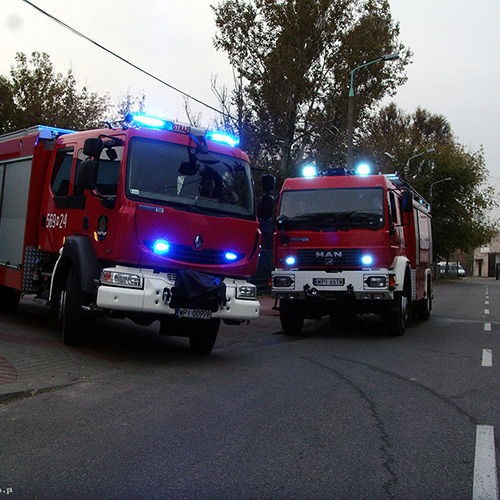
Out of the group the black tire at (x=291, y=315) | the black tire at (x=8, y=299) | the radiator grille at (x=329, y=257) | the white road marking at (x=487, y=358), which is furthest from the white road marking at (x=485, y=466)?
the black tire at (x=8, y=299)

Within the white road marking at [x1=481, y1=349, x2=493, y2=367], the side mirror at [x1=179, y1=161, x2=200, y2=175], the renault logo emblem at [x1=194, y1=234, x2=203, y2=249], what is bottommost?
the white road marking at [x1=481, y1=349, x2=493, y2=367]

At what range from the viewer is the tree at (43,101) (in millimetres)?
31203

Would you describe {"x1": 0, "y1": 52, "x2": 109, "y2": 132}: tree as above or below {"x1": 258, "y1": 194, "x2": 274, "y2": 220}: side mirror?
above

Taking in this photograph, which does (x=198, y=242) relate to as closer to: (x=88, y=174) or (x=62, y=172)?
(x=88, y=174)

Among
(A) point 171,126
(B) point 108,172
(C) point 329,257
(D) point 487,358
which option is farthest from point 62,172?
(D) point 487,358

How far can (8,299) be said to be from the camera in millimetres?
11594

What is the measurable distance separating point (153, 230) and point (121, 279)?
693 millimetres

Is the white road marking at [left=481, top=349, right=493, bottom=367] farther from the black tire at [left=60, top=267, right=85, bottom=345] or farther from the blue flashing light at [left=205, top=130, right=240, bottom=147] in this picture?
the black tire at [left=60, top=267, right=85, bottom=345]

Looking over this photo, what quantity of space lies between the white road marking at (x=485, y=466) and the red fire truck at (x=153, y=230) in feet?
12.3

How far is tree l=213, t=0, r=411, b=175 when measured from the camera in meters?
27.0

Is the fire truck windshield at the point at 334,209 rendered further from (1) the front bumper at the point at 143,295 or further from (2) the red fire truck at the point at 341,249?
(1) the front bumper at the point at 143,295

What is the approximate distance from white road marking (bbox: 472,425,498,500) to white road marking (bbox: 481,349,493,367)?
3.57 m

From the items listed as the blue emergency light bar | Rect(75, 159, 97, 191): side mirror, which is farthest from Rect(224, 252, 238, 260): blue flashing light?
Rect(75, 159, 97, 191): side mirror

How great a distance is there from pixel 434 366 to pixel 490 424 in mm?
3104
